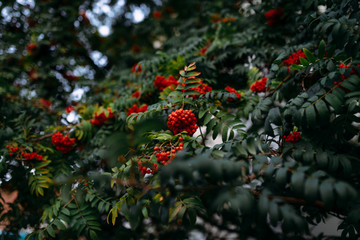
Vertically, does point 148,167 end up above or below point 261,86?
above

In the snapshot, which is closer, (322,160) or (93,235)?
(322,160)

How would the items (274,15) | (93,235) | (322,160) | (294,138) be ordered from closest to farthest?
(322,160) < (294,138) < (93,235) < (274,15)

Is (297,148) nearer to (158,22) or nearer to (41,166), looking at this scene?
(41,166)

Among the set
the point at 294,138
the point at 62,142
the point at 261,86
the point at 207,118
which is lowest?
the point at 294,138

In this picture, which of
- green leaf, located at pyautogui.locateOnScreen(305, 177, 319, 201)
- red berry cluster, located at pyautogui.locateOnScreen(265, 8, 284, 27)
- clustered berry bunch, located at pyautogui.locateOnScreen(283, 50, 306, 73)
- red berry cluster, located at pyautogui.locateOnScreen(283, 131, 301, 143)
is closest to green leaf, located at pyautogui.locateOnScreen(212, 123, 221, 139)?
red berry cluster, located at pyautogui.locateOnScreen(283, 131, 301, 143)

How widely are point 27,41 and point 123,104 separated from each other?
7.72 ft

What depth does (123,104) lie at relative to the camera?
Answer: 7.22 ft

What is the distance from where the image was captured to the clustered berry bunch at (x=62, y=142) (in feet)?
6.61

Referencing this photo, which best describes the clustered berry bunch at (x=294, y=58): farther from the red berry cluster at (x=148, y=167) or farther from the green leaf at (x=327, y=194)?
the red berry cluster at (x=148, y=167)

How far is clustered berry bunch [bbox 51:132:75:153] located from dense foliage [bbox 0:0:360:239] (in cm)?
1

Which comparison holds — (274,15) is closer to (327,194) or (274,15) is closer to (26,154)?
(327,194)

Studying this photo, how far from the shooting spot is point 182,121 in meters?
1.41

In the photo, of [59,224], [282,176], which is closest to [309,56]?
[282,176]

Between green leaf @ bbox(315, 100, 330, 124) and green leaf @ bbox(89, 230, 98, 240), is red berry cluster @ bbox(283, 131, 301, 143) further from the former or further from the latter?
green leaf @ bbox(89, 230, 98, 240)
